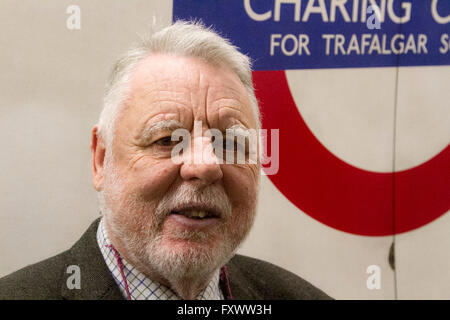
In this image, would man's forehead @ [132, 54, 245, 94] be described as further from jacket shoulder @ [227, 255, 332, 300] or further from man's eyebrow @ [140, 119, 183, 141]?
jacket shoulder @ [227, 255, 332, 300]

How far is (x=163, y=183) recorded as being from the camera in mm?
1061

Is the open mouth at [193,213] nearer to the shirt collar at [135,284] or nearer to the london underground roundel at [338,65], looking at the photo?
the shirt collar at [135,284]

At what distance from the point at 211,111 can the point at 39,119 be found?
48cm

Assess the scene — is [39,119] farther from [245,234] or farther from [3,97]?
[245,234]

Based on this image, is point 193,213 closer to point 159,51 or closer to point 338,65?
point 159,51

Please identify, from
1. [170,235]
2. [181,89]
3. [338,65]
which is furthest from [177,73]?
[338,65]

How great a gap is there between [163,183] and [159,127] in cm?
12

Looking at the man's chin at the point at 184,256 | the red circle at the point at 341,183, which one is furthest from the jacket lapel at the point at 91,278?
the red circle at the point at 341,183

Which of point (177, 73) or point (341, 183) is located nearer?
point (177, 73)

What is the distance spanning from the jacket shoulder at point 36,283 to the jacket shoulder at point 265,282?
411 mm

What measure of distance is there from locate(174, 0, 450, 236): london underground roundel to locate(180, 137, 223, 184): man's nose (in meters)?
0.44

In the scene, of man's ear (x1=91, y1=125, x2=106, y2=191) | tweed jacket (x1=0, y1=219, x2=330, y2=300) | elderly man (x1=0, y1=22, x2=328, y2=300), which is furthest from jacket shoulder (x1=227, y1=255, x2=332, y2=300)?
man's ear (x1=91, y1=125, x2=106, y2=191)

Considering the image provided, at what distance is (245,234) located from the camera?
1.16 m
